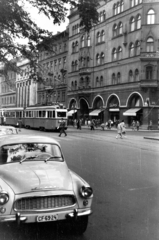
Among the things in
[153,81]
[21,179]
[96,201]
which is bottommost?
[96,201]

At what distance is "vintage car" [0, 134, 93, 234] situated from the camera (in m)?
4.54

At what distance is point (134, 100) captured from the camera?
44.6 m

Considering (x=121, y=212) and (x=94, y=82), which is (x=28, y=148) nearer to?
(x=121, y=212)

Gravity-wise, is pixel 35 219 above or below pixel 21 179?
below

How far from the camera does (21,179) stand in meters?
4.95

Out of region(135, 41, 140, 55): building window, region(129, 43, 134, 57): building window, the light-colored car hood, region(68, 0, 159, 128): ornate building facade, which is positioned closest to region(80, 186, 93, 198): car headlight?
the light-colored car hood

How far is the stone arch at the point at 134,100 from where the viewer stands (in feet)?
141

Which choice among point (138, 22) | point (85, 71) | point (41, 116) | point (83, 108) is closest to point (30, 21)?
point (41, 116)

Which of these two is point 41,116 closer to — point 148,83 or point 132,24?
point 148,83

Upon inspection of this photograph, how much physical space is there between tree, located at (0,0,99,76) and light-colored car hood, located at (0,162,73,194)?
5125 mm

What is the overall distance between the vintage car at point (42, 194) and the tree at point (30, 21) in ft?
17.0

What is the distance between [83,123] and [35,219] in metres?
51.5

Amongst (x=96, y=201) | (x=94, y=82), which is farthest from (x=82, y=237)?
(x=94, y=82)

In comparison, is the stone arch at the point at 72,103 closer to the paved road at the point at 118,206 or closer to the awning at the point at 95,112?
the awning at the point at 95,112
